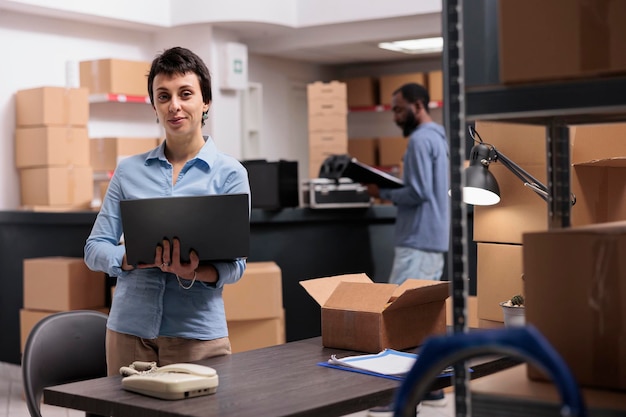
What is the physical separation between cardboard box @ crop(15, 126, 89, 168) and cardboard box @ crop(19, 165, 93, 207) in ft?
0.16

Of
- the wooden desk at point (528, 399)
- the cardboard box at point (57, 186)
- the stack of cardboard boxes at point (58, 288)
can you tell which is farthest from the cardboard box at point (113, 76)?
the wooden desk at point (528, 399)

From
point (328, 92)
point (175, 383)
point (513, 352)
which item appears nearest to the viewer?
point (513, 352)

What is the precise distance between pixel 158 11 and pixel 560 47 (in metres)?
6.43

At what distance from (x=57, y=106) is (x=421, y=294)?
441cm

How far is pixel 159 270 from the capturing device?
239 cm

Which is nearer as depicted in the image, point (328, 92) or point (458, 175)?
point (458, 175)

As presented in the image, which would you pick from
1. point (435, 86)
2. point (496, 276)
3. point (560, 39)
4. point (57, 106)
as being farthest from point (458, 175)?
point (435, 86)

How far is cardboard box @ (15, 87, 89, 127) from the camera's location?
6160 mm

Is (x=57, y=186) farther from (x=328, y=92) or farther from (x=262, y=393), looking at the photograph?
(x=262, y=393)

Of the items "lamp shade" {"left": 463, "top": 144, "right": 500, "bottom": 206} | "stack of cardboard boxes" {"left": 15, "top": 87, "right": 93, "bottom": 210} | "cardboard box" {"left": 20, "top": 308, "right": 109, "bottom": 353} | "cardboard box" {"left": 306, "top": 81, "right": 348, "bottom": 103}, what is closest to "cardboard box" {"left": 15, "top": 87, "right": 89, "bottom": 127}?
"stack of cardboard boxes" {"left": 15, "top": 87, "right": 93, "bottom": 210}

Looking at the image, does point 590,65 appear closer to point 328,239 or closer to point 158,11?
point 328,239

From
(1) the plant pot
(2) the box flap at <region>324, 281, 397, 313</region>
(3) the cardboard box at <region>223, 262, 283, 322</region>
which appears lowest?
(3) the cardboard box at <region>223, 262, 283, 322</region>

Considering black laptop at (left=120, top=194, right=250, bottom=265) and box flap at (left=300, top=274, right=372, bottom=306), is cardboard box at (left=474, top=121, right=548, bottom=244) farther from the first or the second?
black laptop at (left=120, top=194, right=250, bottom=265)

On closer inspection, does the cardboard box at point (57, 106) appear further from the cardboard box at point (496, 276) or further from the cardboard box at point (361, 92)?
the cardboard box at point (496, 276)
